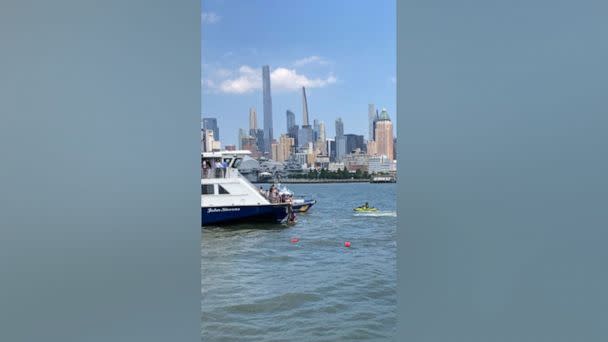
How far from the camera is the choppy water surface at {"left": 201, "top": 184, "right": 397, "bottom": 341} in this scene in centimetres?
336

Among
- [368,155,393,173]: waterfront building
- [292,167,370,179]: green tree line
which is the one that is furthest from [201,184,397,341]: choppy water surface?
[292,167,370,179]: green tree line

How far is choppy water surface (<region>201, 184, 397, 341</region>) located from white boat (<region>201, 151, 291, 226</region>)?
10.2 inches

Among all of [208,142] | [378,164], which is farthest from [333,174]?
[208,142]

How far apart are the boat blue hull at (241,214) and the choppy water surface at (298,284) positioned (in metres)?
0.19

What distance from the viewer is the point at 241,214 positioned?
9328mm

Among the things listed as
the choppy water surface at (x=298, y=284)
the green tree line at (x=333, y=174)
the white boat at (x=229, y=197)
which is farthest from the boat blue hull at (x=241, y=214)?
the green tree line at (x=333, y=174)

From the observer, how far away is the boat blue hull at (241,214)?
30.2ft

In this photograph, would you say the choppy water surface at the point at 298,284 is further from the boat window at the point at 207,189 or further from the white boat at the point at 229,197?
the boat window at the point at 207,189

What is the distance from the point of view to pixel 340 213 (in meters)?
13.4

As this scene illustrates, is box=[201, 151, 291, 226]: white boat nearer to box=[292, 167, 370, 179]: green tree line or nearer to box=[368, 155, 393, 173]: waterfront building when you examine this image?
box=[368, 155, 393, 173]: waterfront building

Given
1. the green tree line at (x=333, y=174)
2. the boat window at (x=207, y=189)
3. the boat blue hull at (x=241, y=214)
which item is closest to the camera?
the boat blue hull at (x=241, y=214)
